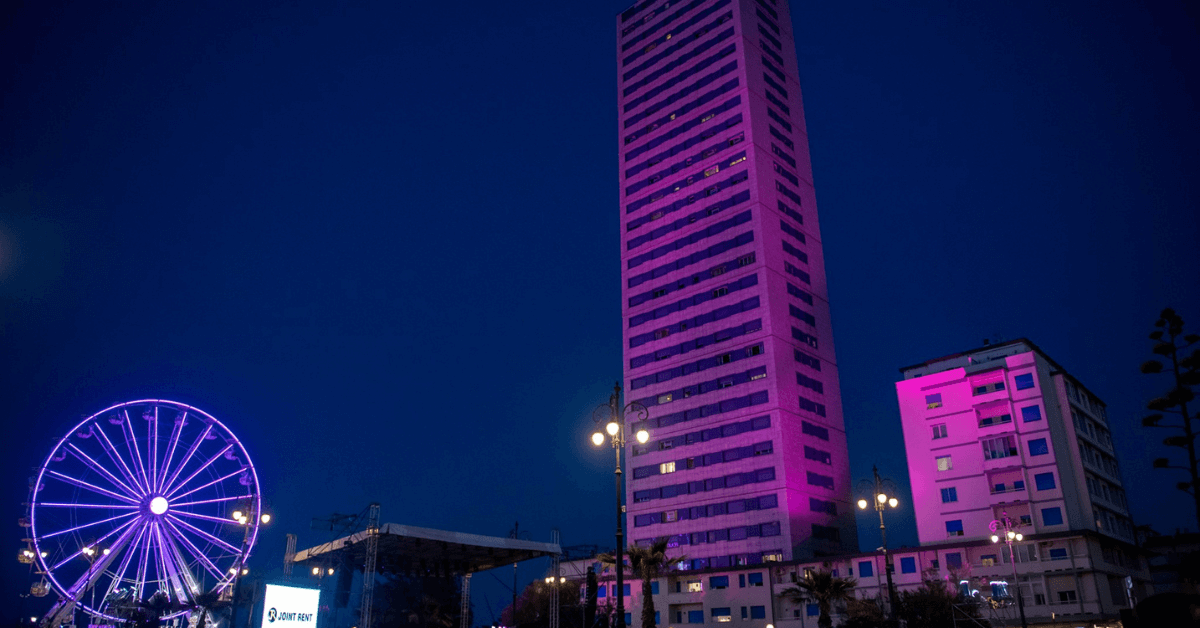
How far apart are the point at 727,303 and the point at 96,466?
2462 inches

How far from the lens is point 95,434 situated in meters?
46.9

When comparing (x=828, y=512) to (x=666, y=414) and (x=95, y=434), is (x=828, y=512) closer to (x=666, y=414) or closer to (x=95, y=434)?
(x=666, y=414)

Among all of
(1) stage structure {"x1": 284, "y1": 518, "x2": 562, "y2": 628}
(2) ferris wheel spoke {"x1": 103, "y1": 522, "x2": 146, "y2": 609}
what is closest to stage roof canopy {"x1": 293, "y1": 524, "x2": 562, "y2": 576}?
(1) stage structure {"x1": 284, "y1": 518, "x2": 562, "y2": 628}

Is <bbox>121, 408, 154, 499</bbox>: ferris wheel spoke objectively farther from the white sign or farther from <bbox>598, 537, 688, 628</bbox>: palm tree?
<bbox>598, 537, 688, 628</bbox>: palm tree

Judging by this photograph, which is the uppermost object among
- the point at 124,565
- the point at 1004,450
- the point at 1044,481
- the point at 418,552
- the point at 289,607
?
the point at 1004,450

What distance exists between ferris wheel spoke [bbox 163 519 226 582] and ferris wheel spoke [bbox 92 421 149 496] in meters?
3.00

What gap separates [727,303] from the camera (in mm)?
87125

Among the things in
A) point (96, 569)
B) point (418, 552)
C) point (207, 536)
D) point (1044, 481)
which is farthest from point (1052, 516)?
point (96, 569)

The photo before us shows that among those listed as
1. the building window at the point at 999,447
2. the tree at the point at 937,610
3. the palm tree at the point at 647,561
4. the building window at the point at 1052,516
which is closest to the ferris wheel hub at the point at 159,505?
the palm tree at the point at 647,561

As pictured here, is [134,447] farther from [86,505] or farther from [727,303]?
[727,303]

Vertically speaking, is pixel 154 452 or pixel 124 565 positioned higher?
pixel 154 452

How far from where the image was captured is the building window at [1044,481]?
6075 cm

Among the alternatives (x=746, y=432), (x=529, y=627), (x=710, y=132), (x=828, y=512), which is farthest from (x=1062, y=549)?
(x=710, y=132)

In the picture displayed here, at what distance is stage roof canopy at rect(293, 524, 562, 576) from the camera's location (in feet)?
151
